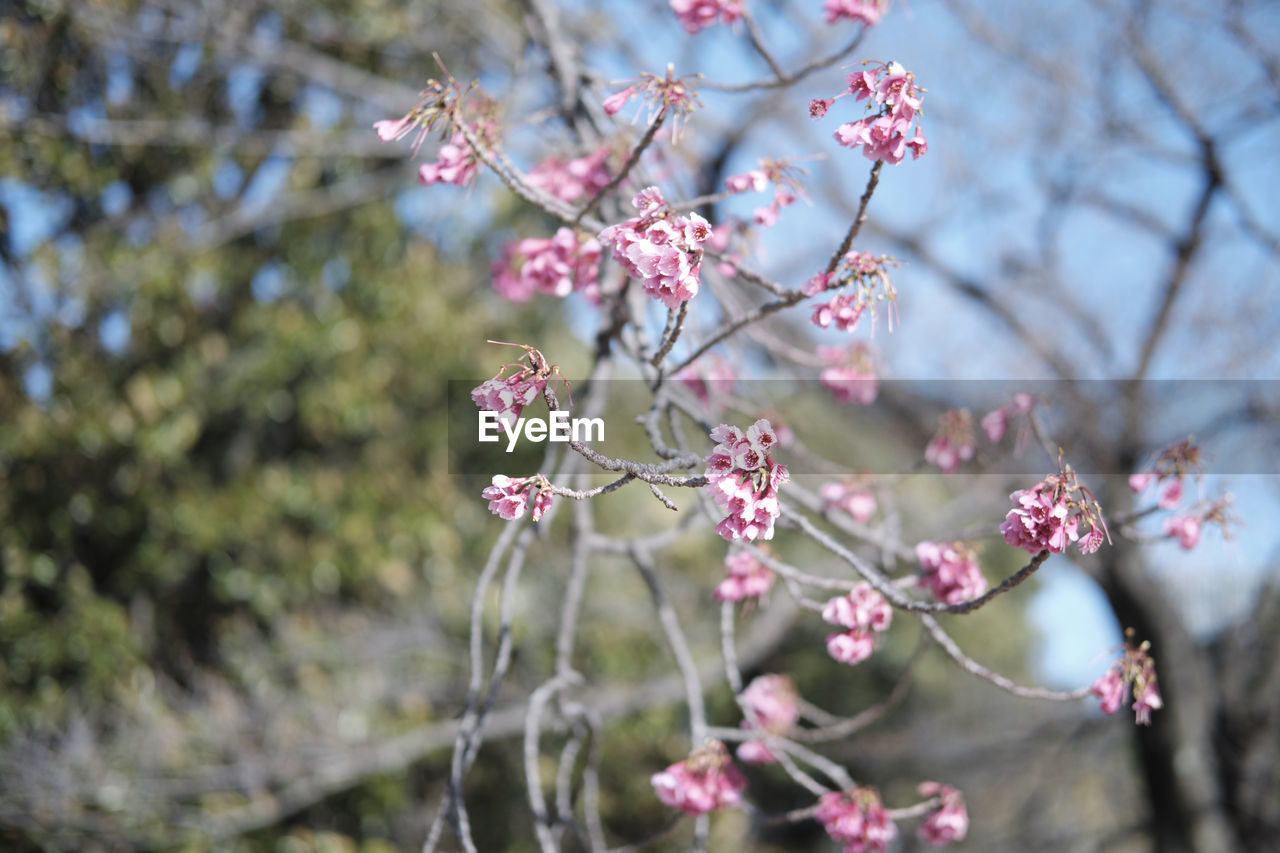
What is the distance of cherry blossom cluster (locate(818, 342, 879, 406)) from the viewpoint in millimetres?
1681

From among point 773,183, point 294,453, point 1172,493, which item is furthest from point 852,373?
point 294,453

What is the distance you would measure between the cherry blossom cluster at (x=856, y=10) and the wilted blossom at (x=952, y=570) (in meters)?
0.88

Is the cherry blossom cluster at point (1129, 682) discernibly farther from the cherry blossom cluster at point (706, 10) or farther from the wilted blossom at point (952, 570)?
the cherry blossom cluster at point (706, 10)

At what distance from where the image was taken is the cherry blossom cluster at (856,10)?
1523 millimetres

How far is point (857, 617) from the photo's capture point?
1.28m

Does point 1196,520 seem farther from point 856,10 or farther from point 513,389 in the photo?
point 513,389

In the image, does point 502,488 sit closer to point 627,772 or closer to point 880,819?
point 880,819

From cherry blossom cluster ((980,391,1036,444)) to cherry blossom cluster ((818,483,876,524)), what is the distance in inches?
9.6

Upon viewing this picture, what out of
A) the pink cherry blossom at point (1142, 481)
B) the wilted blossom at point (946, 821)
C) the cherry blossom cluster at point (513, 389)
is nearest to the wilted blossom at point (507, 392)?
the cherry blossom cluster at point (513, 389)

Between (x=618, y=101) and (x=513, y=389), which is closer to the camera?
(x=513, y=389)

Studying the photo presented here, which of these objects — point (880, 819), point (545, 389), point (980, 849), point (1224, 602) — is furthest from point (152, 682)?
point (1224, 602)

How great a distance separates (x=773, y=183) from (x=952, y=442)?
0.62 m

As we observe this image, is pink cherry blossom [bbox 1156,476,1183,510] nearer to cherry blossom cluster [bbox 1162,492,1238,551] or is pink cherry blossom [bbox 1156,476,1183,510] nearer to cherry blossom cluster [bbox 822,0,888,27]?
cherry blossom cluster [bbox 1162,492,1238,551]

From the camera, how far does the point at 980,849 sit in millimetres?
5113
